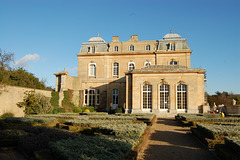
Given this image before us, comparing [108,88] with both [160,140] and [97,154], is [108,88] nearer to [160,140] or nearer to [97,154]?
[160,140]

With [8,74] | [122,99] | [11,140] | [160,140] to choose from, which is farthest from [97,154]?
[122,99]

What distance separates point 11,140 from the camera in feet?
18.7

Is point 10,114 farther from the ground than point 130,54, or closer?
closer

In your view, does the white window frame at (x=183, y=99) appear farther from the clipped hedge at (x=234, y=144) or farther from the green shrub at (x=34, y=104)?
the clipped hedge at (x=234, y=144)

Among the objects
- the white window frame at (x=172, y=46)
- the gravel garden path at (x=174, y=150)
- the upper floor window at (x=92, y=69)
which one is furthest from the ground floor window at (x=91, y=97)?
the gravel garden path at (x=174, y=150)

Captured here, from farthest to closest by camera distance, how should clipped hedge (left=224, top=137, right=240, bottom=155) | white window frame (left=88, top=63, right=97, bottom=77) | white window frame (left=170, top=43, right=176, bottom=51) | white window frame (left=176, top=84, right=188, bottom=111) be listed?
white window frame (left=88, top=63, right=97, bottom=77)
white window frame (left=170, top=43, right=176, bottom=51)
white window frame (left=176, top=84, right=188, bottom=111)
clipped hedge (left=224, top=137, right=240, bottom=155)

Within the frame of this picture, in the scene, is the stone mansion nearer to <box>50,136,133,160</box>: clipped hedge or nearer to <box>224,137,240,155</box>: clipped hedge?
<box>224,137,240,155</box>: clipped hedge

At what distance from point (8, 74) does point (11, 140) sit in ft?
55.1

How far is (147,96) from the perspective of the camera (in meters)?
21.6

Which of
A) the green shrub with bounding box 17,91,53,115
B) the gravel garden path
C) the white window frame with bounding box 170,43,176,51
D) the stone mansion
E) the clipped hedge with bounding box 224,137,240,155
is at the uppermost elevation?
the white window frame with bounding box 170,43,176,51

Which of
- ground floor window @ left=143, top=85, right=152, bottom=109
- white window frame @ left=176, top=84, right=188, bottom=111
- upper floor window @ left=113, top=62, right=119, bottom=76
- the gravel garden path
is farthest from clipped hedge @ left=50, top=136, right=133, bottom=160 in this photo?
upper floor window @ left=113, top=62, right=119, bottom=76

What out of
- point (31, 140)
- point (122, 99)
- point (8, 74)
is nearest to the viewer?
point (31, 140)

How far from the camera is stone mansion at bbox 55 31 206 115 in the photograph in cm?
2170

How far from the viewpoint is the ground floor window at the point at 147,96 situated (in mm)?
21484
